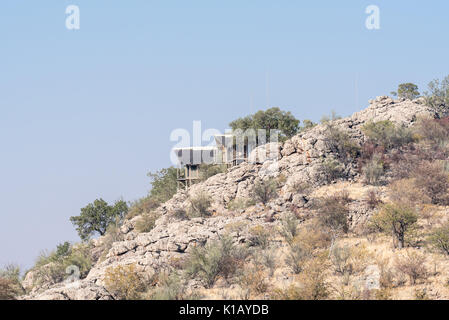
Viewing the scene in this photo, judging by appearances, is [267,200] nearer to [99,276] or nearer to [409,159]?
[409,159]

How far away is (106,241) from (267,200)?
12.1 meters

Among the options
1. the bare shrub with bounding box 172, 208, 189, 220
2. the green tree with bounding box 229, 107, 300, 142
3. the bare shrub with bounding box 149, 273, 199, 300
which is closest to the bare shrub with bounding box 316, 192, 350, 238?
the bare shrub with bounding box 149, 273, 199, 300

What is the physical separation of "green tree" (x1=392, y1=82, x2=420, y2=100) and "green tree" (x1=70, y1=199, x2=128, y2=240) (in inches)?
1223

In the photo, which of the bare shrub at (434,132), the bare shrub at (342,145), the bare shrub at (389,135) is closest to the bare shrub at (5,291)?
the bare shrub at (342,145)

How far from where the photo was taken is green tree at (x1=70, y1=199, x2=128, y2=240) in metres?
56.3

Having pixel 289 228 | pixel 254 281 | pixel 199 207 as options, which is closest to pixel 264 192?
pixel 199 207

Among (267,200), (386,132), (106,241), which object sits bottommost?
(106,241)

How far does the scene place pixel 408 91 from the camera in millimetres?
63781

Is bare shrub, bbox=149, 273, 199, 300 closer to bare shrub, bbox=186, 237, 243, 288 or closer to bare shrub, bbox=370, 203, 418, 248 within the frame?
bare shrub, bbox=186, 237, 243, 288

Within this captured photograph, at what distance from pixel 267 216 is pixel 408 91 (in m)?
33.6
